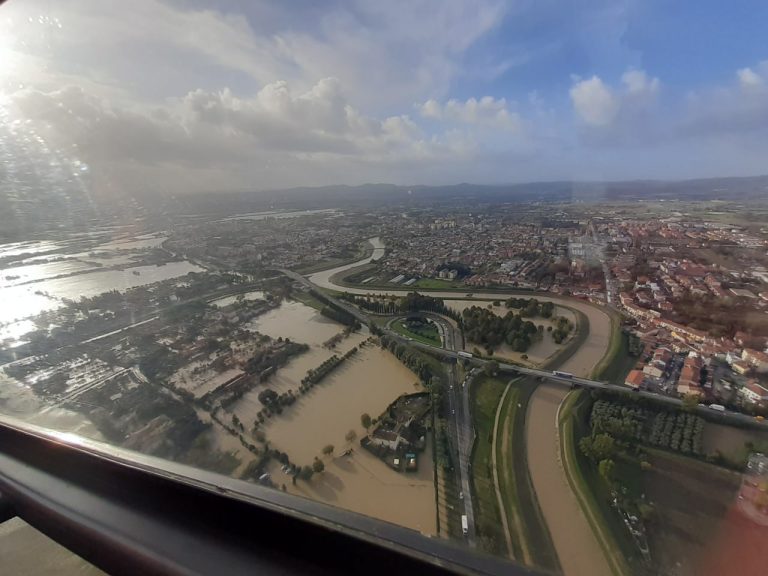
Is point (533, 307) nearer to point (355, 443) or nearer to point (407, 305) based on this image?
point (407, 305)

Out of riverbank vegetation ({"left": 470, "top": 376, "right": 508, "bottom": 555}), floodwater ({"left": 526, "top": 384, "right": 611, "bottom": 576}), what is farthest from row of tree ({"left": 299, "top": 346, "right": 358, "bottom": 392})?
floodwater ({"left": 526, "top": 384, "right": 611, "bottom": 576})

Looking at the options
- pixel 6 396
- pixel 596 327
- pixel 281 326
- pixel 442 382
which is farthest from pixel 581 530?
pixel 281 326

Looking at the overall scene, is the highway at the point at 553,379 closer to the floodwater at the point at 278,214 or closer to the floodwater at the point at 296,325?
the floodwater at the point at 296,325

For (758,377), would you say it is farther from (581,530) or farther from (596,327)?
(581,530)

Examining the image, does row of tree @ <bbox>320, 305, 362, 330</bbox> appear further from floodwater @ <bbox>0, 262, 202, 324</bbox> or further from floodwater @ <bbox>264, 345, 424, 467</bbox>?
floodwater @ <bbox>0, 262, 202, 324</bbox>

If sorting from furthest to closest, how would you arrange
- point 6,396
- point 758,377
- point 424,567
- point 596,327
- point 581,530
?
point 596,327 → point 758,377 → point 6,396 → point 581,530 → point 424,567

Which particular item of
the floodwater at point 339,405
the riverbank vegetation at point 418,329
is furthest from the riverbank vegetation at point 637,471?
the riverbank vegetation at point 418,329

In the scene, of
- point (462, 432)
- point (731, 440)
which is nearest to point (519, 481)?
point (462, 432)
